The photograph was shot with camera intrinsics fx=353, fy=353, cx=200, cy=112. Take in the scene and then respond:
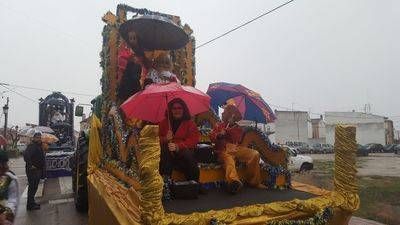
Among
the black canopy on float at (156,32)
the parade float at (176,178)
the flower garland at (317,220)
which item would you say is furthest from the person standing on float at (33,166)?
the flower garland at (317,220)

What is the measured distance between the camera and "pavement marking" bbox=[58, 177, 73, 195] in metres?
11.3

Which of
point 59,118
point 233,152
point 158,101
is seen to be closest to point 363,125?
point 59,118

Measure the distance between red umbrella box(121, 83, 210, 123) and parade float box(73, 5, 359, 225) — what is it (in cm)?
22

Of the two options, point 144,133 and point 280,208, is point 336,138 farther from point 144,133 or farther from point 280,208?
point 144,133

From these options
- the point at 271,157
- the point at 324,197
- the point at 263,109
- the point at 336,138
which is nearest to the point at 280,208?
the point at 324,197

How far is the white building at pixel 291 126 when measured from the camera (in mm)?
67562

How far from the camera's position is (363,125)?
68875 mm

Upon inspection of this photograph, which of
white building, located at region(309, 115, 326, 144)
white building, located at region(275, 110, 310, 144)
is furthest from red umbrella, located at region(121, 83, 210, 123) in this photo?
white building, located at region(309, 115, 326, 144)

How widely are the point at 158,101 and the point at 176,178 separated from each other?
35.9 inches

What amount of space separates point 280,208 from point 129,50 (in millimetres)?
3551

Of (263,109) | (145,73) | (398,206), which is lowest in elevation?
(398,206)

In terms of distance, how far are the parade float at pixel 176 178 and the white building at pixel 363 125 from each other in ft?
214

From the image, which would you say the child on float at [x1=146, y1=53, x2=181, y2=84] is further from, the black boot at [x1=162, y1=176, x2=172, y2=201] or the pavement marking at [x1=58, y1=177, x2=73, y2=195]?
the pavement marking at [x1=58, y1=177, x2=73, y2=195]

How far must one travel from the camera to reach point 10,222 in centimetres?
363
